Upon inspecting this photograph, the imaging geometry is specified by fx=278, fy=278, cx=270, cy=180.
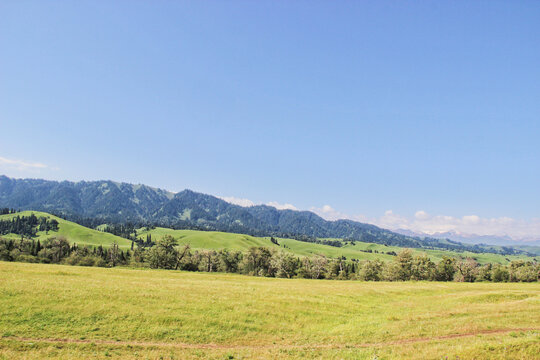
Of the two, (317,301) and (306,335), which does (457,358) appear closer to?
(306,335)

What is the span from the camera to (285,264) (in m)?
128

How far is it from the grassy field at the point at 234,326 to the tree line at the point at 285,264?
87.8 m

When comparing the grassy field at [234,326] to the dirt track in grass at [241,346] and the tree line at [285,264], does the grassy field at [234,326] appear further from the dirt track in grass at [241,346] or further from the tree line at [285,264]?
the tree line at [285,264]

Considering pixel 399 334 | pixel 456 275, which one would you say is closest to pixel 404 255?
pixel 456 275

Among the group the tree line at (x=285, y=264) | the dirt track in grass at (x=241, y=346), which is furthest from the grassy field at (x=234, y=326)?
the tree line at (x=285, y=264)

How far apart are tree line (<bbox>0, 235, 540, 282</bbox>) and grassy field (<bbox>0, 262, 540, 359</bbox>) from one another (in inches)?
3458

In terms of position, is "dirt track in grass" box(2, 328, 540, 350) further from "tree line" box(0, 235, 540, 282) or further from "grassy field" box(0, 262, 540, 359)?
"tree line" box(0, 235, 540, 282)

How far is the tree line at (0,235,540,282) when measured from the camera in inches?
4806

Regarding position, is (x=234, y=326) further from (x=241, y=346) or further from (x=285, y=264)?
(x=285, y=264)

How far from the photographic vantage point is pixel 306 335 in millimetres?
28219

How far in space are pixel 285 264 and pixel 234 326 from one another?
102225 mm

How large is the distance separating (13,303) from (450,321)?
47.2m

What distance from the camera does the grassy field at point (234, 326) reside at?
70.1 ft

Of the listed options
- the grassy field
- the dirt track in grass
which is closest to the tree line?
the grassy field
